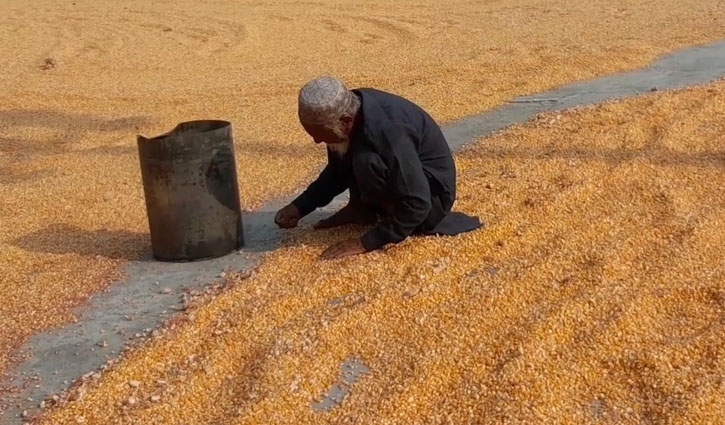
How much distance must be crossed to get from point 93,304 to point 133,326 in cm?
39

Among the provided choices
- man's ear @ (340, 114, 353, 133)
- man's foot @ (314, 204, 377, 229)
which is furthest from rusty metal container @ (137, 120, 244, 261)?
man's ear @ (340, 114, 353, 133)

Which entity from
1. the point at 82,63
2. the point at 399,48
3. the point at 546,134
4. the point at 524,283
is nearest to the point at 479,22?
the point at 399,48

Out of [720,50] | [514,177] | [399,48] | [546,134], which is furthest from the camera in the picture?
[399,48]

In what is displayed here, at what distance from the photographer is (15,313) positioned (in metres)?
4.53

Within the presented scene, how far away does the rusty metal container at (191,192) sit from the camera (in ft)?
15.9

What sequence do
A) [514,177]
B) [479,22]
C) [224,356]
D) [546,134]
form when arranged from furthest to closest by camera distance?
[479,22]
[546,134]
[514,177]
[224,356]

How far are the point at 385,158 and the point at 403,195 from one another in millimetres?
189

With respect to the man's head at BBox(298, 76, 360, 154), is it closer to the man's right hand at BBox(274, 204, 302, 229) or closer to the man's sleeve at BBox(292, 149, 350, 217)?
the man's sleeve at BBox(292, 149, 350, 217)

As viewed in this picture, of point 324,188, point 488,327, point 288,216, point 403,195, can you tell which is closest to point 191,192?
point 288,216

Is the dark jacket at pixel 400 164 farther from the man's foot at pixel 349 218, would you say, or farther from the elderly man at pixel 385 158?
the man's foot at pixel 349 218

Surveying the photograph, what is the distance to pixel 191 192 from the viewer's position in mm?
4930

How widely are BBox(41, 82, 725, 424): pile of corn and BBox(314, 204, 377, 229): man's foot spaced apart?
73 mm

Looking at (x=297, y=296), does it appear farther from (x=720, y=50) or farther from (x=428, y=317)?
(x=720, y=50)

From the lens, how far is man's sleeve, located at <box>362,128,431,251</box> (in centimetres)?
456
